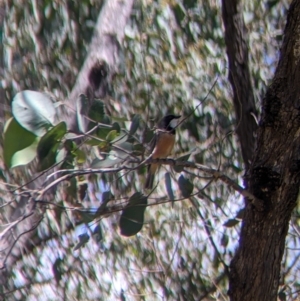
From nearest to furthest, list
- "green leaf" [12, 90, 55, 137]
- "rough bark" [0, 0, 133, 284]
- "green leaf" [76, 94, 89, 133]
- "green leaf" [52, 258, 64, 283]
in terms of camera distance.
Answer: "green leaf" [12, 90, 55, 137]
"green leaf" [76, 94, 89, 133]
"rough bark" [0, 0, 133, 284]
"green leaf" [52, 258, 64, 283]

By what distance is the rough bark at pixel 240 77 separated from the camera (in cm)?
262

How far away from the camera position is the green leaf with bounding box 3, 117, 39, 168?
172 centimetres

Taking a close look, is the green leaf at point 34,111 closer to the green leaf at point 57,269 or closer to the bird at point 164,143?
the bird at point 164,143

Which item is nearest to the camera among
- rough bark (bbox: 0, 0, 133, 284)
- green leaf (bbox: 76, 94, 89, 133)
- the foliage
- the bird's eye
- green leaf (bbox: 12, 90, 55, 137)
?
green leaf (bbox: 12, 90, 55, 137)

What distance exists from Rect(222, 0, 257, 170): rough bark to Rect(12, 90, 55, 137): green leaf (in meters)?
1.02

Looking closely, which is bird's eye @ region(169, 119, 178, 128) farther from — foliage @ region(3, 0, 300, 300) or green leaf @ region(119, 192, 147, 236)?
green leaf @ region(119, 192, 147, 236)

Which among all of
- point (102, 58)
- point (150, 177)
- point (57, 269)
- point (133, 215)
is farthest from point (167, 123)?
point (133, 215)

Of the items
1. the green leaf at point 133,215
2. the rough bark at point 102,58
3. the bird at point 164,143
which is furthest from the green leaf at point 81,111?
the bird at point 164,143

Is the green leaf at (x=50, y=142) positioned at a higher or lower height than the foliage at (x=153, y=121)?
lower

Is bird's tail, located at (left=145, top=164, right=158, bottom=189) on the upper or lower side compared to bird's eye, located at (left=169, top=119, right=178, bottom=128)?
lower

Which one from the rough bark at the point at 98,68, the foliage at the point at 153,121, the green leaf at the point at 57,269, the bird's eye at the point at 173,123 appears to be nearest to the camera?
the rough bark at the point at 98,68

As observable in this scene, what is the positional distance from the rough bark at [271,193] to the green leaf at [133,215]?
290 mm

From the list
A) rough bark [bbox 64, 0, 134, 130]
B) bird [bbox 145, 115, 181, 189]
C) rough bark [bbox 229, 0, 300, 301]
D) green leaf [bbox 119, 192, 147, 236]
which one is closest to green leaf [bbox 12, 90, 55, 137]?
green leaf [bbox 119, 192, 147, 236]

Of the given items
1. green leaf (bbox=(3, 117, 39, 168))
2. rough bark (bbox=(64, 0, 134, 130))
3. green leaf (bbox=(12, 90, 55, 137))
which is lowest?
green leaf (bbox=(3, 117, 39, 168))
